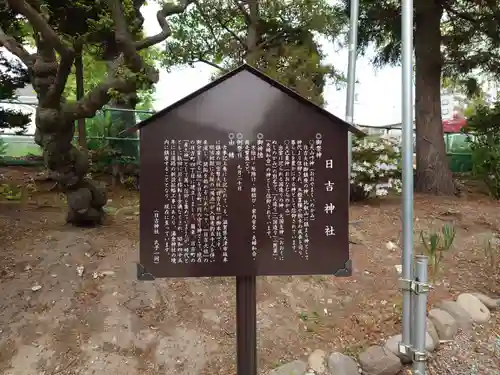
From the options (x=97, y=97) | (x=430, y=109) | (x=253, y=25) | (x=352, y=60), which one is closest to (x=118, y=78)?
(x=97, y=97)

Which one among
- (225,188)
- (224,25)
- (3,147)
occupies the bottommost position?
(225,188)

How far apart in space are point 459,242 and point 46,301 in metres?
5.09

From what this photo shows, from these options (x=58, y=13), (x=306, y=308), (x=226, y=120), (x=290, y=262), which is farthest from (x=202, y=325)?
(x=58, y=13)

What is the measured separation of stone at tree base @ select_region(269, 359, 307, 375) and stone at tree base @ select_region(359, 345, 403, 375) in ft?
1.63

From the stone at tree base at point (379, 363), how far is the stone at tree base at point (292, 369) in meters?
0.50

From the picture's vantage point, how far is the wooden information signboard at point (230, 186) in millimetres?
2574

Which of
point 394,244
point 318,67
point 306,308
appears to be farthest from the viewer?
point 318,67

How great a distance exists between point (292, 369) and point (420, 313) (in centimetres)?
124

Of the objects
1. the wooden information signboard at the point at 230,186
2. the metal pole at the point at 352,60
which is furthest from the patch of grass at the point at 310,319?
the metal pole at the point at 352,60

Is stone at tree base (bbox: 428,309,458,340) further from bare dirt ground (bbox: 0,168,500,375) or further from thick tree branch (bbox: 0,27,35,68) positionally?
thick tree branch (bbox: 0,27,35,68)

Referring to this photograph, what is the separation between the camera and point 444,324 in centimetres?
437

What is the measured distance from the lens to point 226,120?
2.58m

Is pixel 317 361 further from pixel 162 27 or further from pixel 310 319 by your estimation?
pixel 162 27

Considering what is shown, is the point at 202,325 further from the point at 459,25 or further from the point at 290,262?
the point at 459,25
